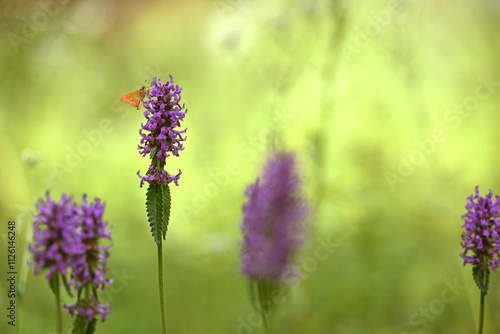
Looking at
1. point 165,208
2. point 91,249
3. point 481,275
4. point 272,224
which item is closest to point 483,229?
point 481,275

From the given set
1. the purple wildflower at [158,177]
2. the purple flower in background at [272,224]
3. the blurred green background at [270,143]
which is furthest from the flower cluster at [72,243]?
the blurred green background at [270,143]

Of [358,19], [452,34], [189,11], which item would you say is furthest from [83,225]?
[189,11]

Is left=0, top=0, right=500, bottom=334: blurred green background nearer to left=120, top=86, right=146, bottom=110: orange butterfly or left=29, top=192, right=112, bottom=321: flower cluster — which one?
left=120, top=86, right=146, bottom=110: orange butterfly

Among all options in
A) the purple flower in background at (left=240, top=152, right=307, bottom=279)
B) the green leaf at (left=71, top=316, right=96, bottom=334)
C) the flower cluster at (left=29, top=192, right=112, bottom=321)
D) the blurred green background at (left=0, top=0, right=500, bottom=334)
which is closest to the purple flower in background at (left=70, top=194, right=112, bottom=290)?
the flower cluster at (left=29, top=192, right=112, bottom=321)

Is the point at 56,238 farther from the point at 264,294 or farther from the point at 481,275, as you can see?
the point at 481,275

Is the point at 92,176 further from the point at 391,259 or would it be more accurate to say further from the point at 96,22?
the point at 391,259

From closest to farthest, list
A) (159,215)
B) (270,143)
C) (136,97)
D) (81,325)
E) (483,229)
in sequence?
(81,325), (159,215), (483,229), (136,97), (270,143)
